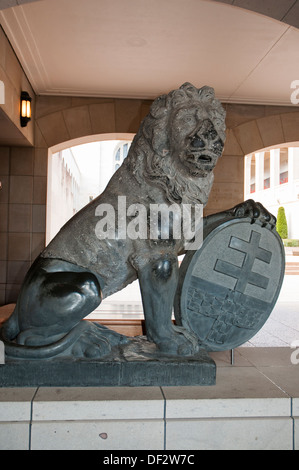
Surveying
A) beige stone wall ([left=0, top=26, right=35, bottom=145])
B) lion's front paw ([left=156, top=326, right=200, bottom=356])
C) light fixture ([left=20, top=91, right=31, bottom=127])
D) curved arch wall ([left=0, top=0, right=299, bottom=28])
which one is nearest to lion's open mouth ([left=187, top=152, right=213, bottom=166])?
lion's front paw ([left=156, top=326, right=200, bottom=356])

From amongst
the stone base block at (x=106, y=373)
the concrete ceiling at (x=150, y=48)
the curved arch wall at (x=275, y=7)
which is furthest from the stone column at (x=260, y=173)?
the stone base block at (x=106, y=373)

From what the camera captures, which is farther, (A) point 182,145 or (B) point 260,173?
(B) point 260,173

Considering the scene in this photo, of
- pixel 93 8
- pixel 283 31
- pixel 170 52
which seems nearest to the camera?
pixel 93 8

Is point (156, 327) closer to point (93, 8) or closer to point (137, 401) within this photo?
point (137, 401)

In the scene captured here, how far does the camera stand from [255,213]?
1834 millimetres

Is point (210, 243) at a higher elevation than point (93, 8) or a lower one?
lower

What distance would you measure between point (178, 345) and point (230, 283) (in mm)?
394

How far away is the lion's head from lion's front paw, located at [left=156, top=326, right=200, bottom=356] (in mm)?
587

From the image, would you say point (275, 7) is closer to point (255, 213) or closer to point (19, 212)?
point (255, 213)

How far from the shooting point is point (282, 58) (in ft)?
16.1

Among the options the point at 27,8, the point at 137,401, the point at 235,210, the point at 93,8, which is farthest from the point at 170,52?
the point at 137,401

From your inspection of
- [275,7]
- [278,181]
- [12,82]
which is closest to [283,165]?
[278,181]
